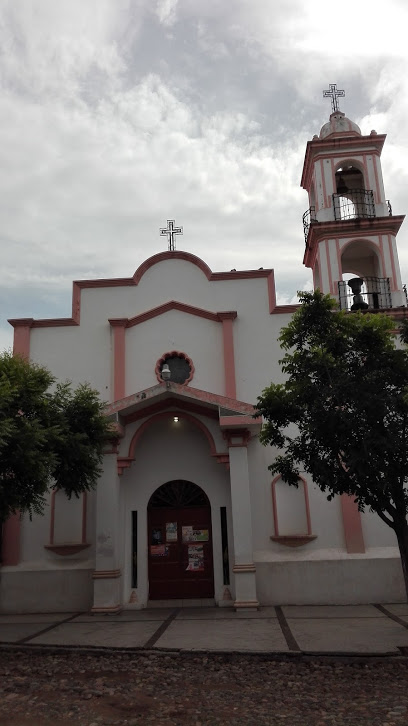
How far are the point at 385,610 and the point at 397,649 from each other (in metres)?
3.78

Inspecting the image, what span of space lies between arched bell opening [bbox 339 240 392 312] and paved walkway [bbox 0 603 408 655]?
299 inches

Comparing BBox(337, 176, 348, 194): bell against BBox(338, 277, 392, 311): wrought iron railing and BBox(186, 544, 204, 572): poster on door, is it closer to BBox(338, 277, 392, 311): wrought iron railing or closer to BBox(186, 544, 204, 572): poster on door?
BBox(338, 277, 392, 311): wrought iron railing

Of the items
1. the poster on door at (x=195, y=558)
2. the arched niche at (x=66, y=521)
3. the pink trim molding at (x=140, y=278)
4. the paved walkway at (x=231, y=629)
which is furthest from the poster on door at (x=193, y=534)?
the pink trim molding at (x=140, y=278)

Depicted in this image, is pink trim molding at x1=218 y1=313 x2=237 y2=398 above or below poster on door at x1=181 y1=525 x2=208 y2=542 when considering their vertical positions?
above

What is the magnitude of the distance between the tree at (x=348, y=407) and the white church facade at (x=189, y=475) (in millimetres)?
2994

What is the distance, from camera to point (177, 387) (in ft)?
42.2

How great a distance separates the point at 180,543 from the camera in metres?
13.5

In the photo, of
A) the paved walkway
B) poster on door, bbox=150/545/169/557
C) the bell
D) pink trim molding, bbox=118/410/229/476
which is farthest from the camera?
the bell

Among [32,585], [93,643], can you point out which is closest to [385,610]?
[93,643]

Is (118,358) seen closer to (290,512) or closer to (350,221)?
(290,512)

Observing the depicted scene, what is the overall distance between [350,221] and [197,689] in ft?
42.6

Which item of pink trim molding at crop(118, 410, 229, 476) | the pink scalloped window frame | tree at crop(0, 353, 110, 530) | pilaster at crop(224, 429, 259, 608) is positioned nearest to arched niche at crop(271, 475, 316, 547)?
pilaster at crop(224, 429, 259, 608)

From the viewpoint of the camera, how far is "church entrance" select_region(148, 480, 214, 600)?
43.2 ft

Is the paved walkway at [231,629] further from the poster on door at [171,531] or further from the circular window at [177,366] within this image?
the circular window at [177,366]
